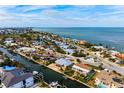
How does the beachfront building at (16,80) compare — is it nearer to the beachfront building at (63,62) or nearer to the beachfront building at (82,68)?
the beachfront building at (63,62)

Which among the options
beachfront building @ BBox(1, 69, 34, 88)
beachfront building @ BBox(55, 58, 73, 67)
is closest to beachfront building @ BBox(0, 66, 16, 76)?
beachfront building @ BBox(1, 69, 34, 88)

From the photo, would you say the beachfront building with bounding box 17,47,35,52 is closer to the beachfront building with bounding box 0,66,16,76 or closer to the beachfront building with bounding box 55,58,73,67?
the beachfront building with bounding box 55,58,73,67

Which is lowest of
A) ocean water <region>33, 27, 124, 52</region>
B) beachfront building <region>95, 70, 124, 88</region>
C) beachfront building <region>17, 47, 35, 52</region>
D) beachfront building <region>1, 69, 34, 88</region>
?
beachfront building <region>95, 70, 124, 88</region>

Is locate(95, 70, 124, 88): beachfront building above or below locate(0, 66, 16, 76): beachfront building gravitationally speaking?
below

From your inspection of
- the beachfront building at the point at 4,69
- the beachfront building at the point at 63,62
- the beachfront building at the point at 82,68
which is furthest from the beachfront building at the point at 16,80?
the beachfront building at the point at 82,68

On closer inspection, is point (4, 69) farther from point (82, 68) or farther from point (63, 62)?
point (82, 68)

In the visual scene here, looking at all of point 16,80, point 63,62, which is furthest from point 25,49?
point 16,80

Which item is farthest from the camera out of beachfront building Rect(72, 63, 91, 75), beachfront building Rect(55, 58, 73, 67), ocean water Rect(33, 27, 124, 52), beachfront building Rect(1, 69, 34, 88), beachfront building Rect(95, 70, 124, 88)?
ocean water Rect(33, 27, 124, 52)
